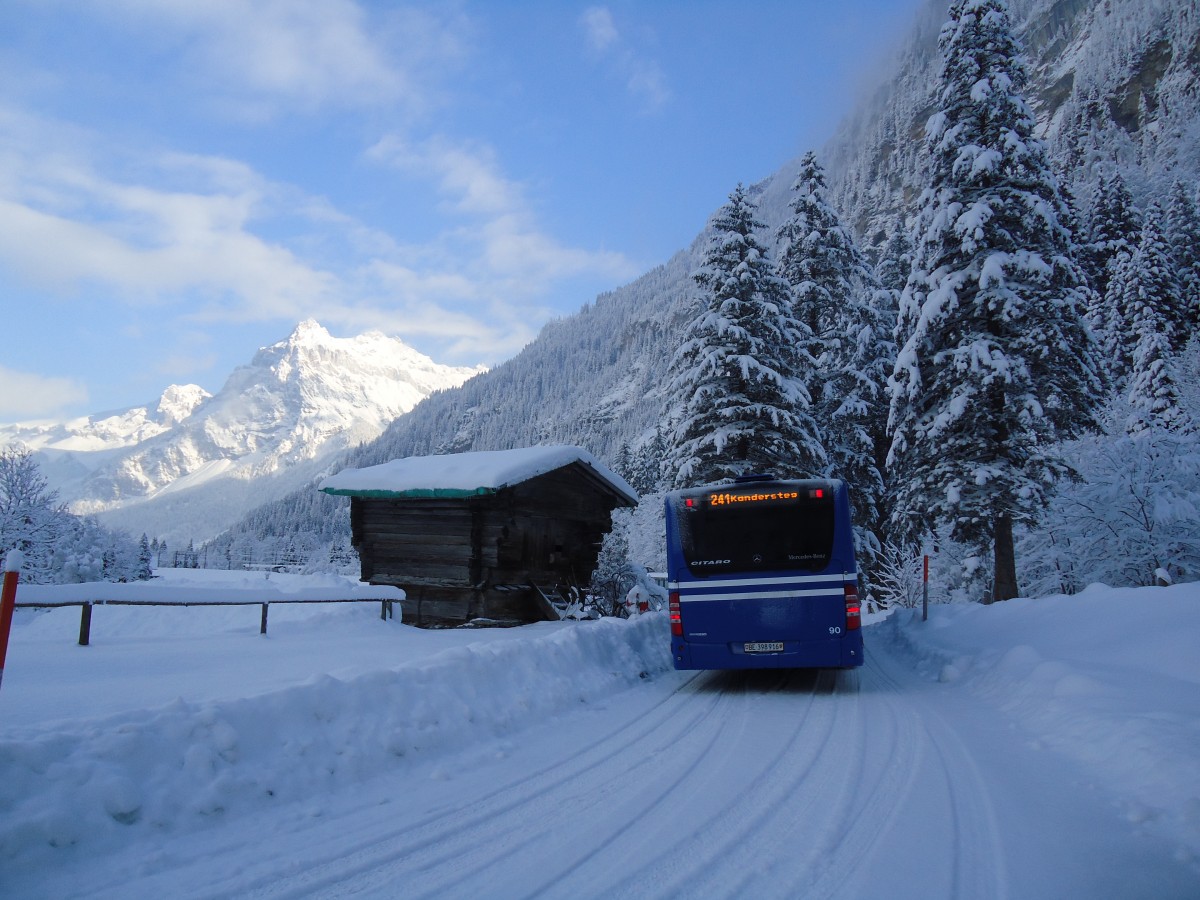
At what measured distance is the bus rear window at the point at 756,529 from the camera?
930 centimetres

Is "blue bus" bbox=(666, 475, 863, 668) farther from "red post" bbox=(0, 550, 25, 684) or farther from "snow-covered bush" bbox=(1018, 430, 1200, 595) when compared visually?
"snow-covered bush" bbox=(1018, 430, 1200, 595)

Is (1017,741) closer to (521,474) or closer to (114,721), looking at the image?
(114,721)

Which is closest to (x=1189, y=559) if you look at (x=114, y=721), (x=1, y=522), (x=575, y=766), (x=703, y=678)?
(x=703, y=678)

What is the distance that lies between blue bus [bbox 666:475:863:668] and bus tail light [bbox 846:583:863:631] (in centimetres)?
1

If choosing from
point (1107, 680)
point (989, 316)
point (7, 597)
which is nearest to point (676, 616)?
point (1107, 680)

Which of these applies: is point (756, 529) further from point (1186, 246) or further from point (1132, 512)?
point (1186, 246)

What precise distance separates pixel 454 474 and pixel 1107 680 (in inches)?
515

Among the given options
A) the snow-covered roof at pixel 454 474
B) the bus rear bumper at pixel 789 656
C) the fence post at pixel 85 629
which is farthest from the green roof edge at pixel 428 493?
the bus rear bumper at pixel 789 656

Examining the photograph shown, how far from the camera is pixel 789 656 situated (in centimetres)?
902

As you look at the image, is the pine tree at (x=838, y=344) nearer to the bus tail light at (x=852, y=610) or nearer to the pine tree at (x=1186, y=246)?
the bus tail light at (x=852, y=610)

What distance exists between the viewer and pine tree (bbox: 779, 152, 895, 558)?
23.9 meters

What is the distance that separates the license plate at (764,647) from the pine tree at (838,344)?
607 inches

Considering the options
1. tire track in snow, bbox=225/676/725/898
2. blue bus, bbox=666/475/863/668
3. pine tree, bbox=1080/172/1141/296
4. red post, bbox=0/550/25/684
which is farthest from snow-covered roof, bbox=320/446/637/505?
pine tree, bbox=1080/172/1141/296

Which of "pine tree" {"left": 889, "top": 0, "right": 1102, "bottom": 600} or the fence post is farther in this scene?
"pine tree" {"left": 889, "top": 0, "right": 1102, "bottom": 600}
